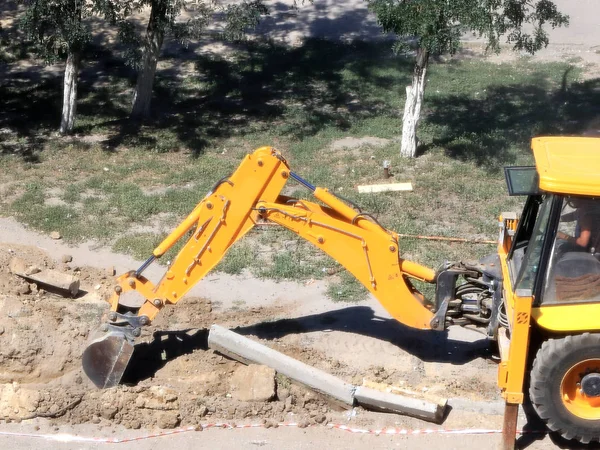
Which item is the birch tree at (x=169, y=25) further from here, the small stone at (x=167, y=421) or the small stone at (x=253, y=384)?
the small stone at (x=167, y=421)

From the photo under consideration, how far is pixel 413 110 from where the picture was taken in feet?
47.9

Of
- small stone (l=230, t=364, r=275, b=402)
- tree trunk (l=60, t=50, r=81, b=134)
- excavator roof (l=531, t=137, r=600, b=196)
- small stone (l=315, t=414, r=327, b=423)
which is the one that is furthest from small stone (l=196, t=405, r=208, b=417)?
tree trunk (l=60, t=50, r=81, b=134)

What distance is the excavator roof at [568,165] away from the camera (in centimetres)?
657

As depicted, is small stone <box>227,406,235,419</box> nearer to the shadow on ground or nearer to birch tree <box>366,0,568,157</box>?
the shadow on ground

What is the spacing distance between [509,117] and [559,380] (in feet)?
35.3

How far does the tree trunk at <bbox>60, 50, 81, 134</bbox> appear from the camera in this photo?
15.3 metres

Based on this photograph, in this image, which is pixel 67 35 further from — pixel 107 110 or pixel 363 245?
pixel 363 245

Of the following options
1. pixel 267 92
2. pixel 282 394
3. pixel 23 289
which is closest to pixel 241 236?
pixel 282 394

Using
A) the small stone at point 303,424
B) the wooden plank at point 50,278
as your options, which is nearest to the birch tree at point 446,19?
the wooden plank at point 50,278

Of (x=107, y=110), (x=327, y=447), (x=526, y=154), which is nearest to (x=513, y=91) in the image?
(x=526, y=154)

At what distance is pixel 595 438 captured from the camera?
7.03 meters

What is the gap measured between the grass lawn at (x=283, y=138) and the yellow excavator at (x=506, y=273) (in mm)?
2355

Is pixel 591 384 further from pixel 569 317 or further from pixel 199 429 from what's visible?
pixel 199 429

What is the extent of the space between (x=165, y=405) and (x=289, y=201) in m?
2.20
